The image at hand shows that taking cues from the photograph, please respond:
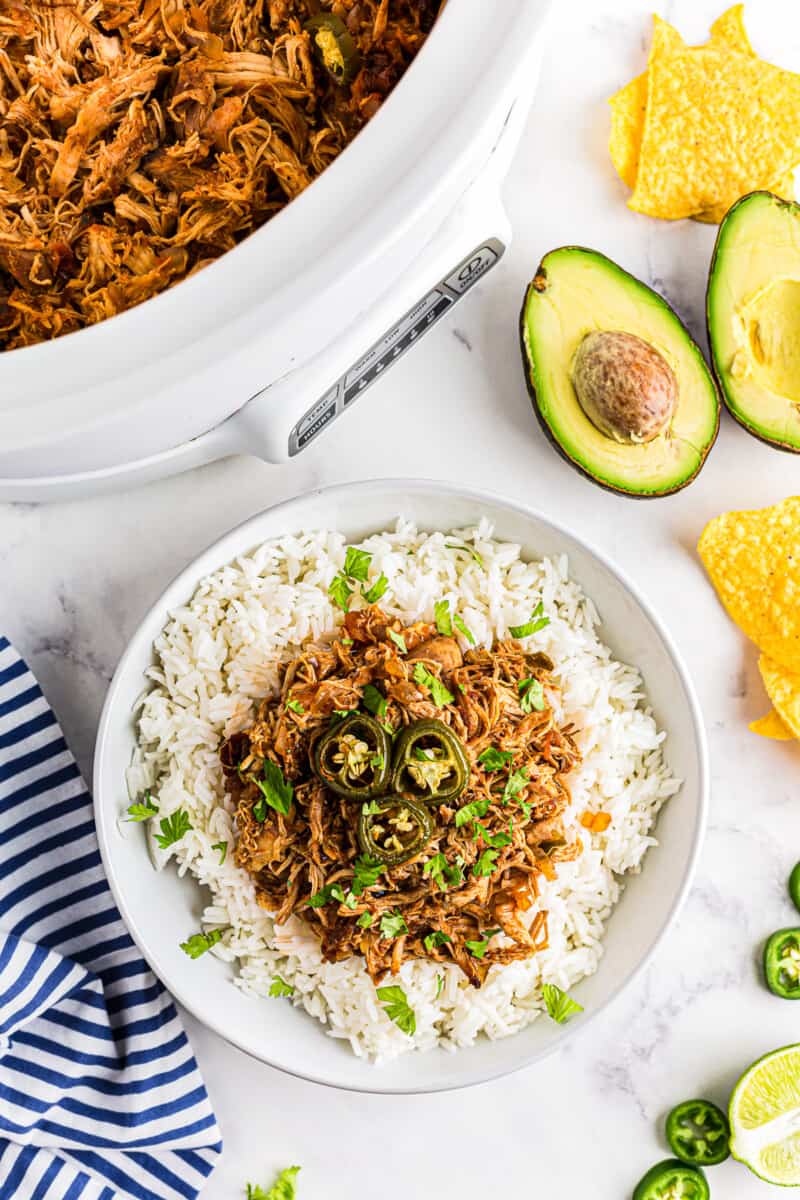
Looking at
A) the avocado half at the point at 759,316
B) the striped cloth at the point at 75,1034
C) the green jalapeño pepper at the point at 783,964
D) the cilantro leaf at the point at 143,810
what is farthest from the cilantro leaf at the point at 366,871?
the avocado half at the point at 759,316

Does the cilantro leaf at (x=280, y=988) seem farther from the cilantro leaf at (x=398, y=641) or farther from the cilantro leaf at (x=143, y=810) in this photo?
the cilantro leaf at (x=398, y=641)

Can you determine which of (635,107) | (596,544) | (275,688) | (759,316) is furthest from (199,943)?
(635,107)

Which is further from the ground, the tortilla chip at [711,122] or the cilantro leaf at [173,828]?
the tortilla chip at [711,122]

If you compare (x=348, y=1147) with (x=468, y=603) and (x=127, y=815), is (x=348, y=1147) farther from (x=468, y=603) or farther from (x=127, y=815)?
(x=468, y=603)

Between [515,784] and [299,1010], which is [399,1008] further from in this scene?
[515,784]

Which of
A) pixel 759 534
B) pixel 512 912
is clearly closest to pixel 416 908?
pixel 512 912

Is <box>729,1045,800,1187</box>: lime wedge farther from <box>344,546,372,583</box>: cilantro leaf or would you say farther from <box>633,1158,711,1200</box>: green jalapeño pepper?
<box>344,546,372,583</box>: cilantro leaf
